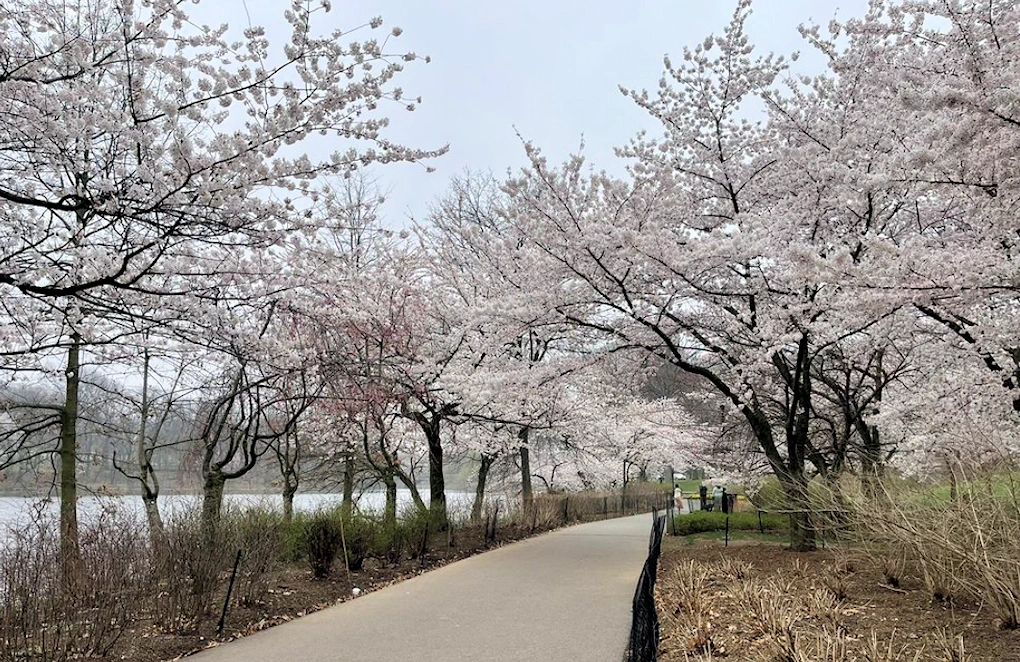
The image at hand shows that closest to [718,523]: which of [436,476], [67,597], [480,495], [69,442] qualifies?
[480,495]

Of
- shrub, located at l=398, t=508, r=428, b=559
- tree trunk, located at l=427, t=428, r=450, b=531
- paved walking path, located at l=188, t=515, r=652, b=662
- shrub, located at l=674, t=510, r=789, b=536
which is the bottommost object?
shrub, located at l=674, t=510, r=789, b=536

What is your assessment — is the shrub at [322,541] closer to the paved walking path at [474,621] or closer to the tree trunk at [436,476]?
the paved walking path at [474,621]

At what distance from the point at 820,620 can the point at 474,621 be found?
305cm

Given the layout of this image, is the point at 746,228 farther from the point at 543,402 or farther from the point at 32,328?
the point at 32,328

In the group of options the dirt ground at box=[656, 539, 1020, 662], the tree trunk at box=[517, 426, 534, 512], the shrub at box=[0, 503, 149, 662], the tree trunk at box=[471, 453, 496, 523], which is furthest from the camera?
the tree trunk at box=[517, 426, 534, 512]

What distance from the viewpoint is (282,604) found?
290 inches

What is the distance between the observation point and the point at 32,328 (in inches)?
287

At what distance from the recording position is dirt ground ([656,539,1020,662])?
174 inches

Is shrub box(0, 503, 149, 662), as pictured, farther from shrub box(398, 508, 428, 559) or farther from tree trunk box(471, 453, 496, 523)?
tree trunk box(471, 453, 496, 523)

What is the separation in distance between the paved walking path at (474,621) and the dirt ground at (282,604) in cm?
24

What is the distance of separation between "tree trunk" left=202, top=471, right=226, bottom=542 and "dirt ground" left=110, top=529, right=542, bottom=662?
78 cm

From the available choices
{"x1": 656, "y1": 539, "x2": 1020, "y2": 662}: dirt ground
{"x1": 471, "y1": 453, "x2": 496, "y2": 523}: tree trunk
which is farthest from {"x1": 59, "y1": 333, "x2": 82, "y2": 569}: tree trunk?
{"x1": 471, "y1": 453, "x2": 496, "y2": 523}: tree trunk

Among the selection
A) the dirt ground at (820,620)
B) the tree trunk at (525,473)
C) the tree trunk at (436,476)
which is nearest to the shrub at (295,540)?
the tree trunk at (436,476)

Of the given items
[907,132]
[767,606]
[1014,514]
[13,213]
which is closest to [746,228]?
[907,132]
